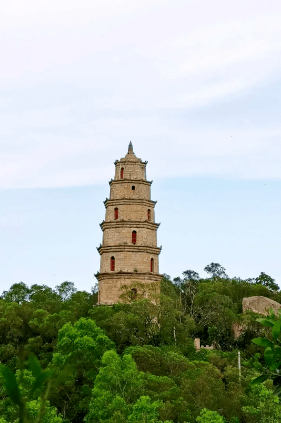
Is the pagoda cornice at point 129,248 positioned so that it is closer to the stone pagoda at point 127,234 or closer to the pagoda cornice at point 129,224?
the stone pagoda at point 127,234

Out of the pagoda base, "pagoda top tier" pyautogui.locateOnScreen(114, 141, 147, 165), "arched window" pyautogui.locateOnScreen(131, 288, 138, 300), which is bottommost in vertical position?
"arched window" pyautogui.locateOnScreen(131, 288, 138, 300)

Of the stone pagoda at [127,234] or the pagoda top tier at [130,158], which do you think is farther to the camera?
the pagoda top tier at [130,158]

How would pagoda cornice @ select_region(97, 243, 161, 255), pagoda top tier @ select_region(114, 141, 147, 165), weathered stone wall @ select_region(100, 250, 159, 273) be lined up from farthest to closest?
pagoda top tier @ select_region(114, 141, 147, 165), pagoda cornice @ select_region(97, 243, 161, 255), weathered stone wall @ select_region(100, 250, 159, 273)

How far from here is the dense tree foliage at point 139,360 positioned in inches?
883

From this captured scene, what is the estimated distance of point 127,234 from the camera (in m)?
36.8

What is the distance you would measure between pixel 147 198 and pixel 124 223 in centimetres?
208

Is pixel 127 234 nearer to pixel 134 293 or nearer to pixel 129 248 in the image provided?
pixel 129 248

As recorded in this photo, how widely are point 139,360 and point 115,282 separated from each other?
891 centimetres

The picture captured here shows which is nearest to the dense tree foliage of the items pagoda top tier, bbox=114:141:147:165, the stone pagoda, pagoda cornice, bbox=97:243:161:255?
the stone pagoda

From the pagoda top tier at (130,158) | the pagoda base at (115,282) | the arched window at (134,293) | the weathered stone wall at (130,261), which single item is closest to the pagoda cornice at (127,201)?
the pagoda top tier at (130,158)

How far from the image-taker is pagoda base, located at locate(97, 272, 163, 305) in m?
35.8

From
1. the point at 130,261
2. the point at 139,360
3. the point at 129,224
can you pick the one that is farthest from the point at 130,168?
the point at 139,360

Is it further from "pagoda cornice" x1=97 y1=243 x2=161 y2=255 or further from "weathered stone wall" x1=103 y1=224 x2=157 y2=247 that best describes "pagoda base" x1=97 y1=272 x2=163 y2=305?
"weathered stone wall" x1=103 y1=224 x2=157 y2=247

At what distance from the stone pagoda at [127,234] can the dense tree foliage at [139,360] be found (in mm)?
1263
